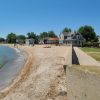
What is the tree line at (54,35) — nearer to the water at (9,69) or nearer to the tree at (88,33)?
the tree at (88,33)

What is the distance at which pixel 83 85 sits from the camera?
5.20m

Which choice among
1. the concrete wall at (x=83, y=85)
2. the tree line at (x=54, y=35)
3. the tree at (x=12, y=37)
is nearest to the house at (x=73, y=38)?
the tree line at (x=54, y=35)

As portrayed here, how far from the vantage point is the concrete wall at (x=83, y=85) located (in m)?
4.64

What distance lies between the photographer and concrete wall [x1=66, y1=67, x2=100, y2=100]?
15.2ft

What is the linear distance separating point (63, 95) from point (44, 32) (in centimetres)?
15633

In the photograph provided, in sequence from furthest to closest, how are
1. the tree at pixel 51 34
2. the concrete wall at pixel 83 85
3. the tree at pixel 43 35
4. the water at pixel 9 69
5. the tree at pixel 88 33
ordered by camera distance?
1. the tree at pixel 43 35
2. the tree at pixel 51 34
3. the tree at pixel 88 33
4. the water at pixel 9 69
5. the concrete wall at pixel 83 85

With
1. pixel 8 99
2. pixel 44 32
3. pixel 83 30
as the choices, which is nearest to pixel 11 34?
pixel 44 32

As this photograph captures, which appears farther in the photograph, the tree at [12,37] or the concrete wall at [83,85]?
the tree at [12,37]

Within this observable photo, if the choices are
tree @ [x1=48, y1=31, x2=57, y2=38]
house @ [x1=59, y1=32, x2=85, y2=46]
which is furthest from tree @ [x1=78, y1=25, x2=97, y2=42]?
tree @ [x1=48, y1=31, x2=57, y2=38]

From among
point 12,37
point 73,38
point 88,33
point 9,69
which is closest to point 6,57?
point 9,69

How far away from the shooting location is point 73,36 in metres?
105

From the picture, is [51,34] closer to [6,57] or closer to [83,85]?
[6,57]

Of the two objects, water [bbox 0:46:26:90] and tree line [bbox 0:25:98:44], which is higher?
tree line [bbox 0:25:98:44]

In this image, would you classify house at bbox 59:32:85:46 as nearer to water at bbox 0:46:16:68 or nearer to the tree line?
the tree line
